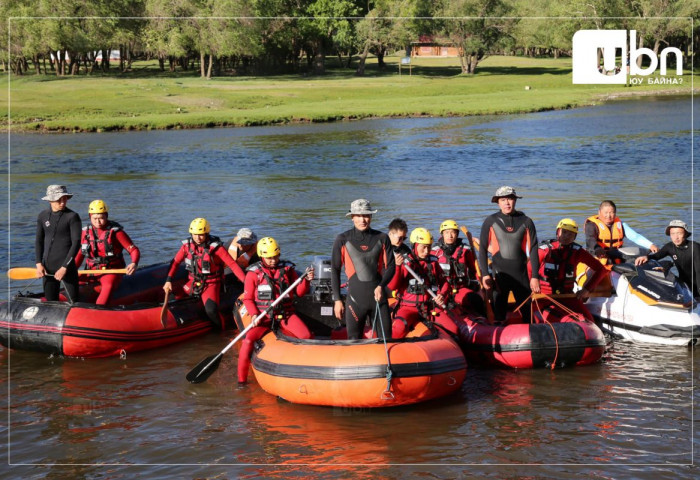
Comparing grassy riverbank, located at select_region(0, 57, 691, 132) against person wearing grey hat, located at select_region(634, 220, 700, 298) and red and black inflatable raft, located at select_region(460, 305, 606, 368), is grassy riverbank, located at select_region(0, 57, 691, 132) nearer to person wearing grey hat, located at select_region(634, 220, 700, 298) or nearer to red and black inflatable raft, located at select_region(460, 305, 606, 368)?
person wearing grey hat, located at select_region(634, 220, 700, 298)

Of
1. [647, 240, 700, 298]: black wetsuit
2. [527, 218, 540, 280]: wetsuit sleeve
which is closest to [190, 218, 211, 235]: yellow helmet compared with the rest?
[527, 218, 540, 280]: wetsuit sleeve

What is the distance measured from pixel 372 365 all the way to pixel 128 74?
64.2m

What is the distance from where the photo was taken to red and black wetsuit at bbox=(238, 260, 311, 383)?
32.7 feet

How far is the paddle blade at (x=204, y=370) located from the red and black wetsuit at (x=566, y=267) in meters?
3.91

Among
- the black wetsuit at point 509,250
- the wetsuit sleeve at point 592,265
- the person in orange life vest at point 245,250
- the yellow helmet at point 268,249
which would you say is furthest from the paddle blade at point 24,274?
the wetsuit sleeve at point 592,265

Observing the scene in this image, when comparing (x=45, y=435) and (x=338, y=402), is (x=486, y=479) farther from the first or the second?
(x=45, y=435)

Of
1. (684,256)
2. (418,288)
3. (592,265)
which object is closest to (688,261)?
(684,256)

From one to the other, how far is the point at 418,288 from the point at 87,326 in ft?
13.2

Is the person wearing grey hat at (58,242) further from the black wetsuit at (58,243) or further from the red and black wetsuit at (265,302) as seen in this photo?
the red and black wetsuit at (265,302)

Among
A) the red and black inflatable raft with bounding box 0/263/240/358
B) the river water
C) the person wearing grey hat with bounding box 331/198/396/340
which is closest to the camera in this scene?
the river water

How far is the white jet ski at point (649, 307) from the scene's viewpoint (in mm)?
10898

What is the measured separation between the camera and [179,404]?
9.60 m

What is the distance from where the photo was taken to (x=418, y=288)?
10.0m

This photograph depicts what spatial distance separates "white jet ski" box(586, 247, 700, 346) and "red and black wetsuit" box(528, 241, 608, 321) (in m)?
0.69
